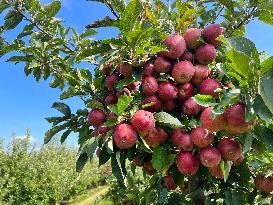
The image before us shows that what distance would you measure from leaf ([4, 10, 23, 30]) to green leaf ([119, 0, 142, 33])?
133 cm

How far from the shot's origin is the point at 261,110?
1.28 m

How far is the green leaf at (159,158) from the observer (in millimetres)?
1837

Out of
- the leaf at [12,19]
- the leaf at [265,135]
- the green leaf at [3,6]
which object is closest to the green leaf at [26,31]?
the leaf at [12,19]

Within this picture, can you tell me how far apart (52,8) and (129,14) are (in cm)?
117

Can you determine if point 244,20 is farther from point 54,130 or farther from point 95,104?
point 54,130

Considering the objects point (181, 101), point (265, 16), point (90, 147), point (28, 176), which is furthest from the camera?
point (28, 176)

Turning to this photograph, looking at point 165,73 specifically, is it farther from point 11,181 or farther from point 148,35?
point 11,181

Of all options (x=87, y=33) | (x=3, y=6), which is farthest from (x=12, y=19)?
(x=87, y=33)

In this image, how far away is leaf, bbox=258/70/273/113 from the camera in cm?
120

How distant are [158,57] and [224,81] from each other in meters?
0.45

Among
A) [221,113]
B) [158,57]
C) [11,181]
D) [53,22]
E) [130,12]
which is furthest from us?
[11,181]

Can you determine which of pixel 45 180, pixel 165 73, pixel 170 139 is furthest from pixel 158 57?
pixel 45 180

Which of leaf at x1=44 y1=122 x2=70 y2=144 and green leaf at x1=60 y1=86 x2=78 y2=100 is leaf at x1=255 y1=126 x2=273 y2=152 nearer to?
green leaf at x1=60 y1=86 x2=78 y2=100

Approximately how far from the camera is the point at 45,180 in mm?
15867
